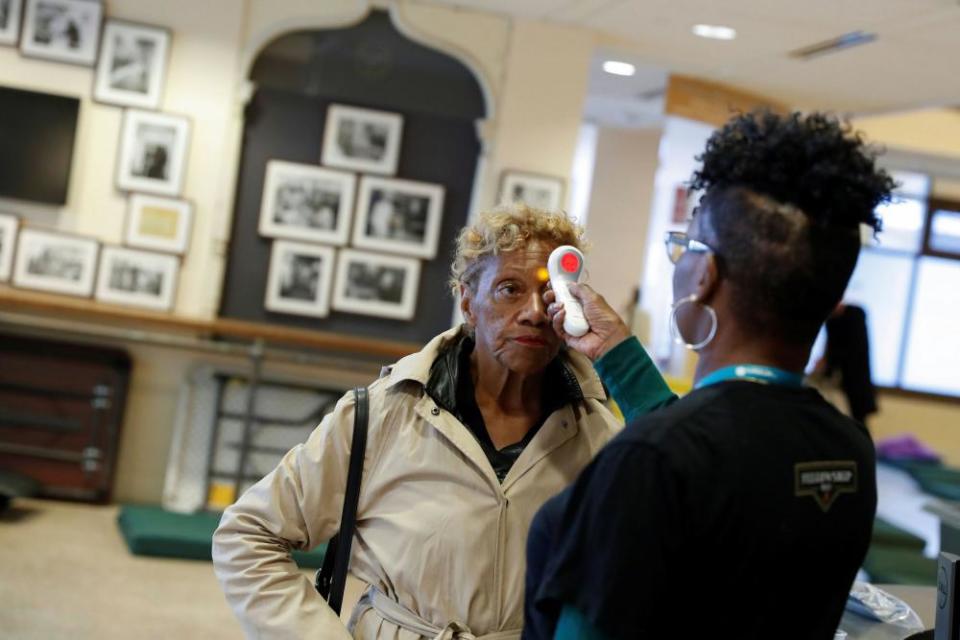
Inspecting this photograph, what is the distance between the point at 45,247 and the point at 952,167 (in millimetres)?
9912

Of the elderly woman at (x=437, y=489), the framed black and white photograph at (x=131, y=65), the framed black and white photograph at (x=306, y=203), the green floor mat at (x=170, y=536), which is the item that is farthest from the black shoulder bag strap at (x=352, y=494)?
the framed black and white photograph at (x=131, y=65)

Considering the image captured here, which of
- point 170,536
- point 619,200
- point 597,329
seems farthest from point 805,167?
point 619,200

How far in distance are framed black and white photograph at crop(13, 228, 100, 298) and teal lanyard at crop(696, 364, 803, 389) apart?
581 cm

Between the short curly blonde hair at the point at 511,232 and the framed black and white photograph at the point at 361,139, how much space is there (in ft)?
15.5

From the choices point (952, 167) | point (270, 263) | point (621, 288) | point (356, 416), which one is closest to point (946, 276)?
point (952, 167)

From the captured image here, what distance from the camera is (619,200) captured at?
38.5 feet

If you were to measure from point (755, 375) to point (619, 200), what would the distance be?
414 inches

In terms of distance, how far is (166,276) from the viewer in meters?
6.64

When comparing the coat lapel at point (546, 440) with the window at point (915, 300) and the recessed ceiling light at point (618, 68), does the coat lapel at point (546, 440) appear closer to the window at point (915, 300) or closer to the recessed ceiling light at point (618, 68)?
the recessed ceiling light at point (618, 68)

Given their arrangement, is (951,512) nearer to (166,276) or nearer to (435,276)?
(435,276)

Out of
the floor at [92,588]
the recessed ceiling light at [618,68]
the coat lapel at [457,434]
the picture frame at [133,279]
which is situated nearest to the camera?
the coat lapel at [457,434]

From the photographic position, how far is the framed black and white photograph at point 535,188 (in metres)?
6.93

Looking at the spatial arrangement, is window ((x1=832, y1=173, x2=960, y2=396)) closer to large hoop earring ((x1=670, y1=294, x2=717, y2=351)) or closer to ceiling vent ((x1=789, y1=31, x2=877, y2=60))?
ceiling vent ((x1=789, y1=31, x2=877, y2=60))

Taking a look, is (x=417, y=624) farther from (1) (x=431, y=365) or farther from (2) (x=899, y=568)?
(2) (x=899, y=568)
